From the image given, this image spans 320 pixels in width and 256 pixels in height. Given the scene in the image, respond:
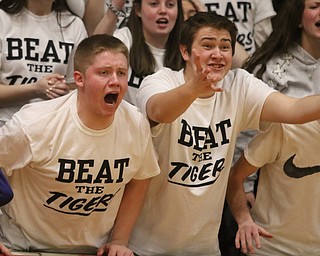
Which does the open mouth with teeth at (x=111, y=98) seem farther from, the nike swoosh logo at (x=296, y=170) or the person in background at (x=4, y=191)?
the nike swoosh logo at (x=296, y=170)

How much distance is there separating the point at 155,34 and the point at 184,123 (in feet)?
1.70

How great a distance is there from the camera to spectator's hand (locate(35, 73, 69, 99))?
109 inches

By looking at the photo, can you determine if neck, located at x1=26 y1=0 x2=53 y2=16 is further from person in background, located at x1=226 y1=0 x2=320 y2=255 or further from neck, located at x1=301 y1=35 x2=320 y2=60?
neck, located at x1=301 y1=35 x2=320 y2=60

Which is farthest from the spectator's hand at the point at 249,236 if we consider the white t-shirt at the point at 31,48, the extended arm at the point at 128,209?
the white t-shirt at the point at 31,48

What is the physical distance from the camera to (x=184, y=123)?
2.64 m

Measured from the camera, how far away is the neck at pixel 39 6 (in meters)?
3.03

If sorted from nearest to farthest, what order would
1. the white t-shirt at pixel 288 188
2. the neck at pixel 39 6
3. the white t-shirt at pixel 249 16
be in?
the white t-shirt at pixel 288 188 → the neck at pixel 39 6 → the white t-shirt at pixel 249 16

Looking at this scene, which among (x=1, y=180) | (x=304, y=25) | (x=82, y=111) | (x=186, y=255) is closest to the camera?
(x=1, y=180)

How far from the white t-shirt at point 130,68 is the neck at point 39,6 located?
28 centimetres

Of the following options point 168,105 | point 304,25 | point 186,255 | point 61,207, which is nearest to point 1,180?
point 61,207

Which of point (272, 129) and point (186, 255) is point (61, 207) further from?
point (272, 129)

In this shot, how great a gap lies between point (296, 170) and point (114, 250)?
68 cm

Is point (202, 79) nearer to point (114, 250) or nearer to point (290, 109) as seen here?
point (290, 109)

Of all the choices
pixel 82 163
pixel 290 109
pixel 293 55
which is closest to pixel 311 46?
pixel 293 55
